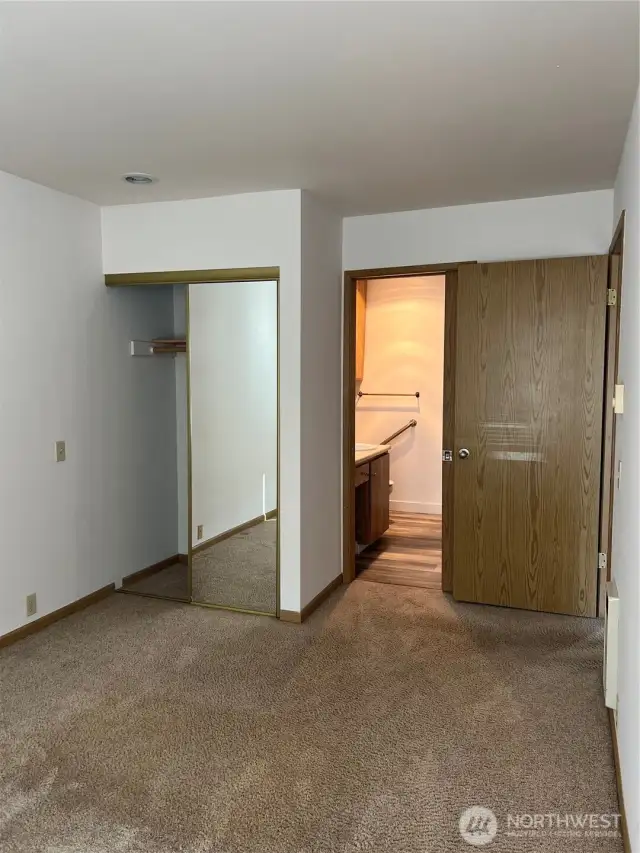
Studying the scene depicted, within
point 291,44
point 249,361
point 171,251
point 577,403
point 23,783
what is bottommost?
point 23,783

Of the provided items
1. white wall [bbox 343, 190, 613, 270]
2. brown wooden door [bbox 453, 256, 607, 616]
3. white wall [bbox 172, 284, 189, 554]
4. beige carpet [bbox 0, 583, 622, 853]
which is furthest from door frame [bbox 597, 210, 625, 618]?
white wall [bbox 172, 284, 189, 554]

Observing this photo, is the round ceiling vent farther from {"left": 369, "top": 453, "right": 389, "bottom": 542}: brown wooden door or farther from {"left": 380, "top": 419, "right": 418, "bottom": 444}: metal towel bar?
{"left": 380, "top": 419, "right": 418, "bottom": 444}: metal towel bar

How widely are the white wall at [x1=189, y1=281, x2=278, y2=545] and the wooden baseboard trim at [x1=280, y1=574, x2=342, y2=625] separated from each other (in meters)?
0.59

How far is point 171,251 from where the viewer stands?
12.7ft

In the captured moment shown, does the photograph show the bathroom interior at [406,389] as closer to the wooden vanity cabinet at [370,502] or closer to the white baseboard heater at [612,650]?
the wooden vanity cabinet at [370,502]

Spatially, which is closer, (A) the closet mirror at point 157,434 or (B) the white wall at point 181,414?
(A) the closet mirror at point 157,434

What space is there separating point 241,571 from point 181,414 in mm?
1359

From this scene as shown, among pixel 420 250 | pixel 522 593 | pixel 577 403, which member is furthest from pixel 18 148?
pixel 522 593

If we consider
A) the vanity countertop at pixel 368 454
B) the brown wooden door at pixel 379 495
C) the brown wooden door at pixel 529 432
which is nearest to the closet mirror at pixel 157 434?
the vanity countertop at pixel 368 454

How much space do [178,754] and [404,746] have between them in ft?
2.77

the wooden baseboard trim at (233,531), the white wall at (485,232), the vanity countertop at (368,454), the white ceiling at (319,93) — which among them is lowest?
the wooden baseboard trim at (233,531)

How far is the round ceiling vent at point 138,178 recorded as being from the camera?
3.29 m

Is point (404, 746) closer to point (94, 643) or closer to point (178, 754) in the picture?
point (178, 754)

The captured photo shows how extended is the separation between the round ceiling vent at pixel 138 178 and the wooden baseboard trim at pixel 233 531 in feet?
6.19
